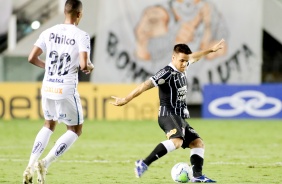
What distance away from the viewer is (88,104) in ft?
77.6

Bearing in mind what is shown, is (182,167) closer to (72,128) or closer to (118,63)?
(72,128)

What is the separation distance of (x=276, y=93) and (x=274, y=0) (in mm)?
4617

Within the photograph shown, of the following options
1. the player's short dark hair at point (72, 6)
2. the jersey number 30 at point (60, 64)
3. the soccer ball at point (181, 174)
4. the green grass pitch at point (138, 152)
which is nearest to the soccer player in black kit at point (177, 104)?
the soccer ball at point (181, 174)

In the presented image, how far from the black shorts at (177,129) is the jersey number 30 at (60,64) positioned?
1390 mm

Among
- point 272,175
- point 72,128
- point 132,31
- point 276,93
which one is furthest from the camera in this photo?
point 132,31

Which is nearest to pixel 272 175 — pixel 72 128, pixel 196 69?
pixel 72 128

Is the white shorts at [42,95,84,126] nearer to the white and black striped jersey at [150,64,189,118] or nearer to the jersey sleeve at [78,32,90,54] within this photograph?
the jersey sleeve at [78,32,90,54]

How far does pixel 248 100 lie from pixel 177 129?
46.1 ft

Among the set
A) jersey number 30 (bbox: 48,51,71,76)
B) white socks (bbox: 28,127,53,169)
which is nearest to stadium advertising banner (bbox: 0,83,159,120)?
white socks (bbox: 28,127,53,169)

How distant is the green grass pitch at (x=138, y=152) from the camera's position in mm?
11023

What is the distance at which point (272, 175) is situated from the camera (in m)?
11.1

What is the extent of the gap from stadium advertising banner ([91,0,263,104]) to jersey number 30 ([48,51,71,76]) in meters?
16.4

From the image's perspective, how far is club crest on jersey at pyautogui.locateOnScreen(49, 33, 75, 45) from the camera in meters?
9.63

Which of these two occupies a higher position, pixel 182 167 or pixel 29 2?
pixel 29 2
